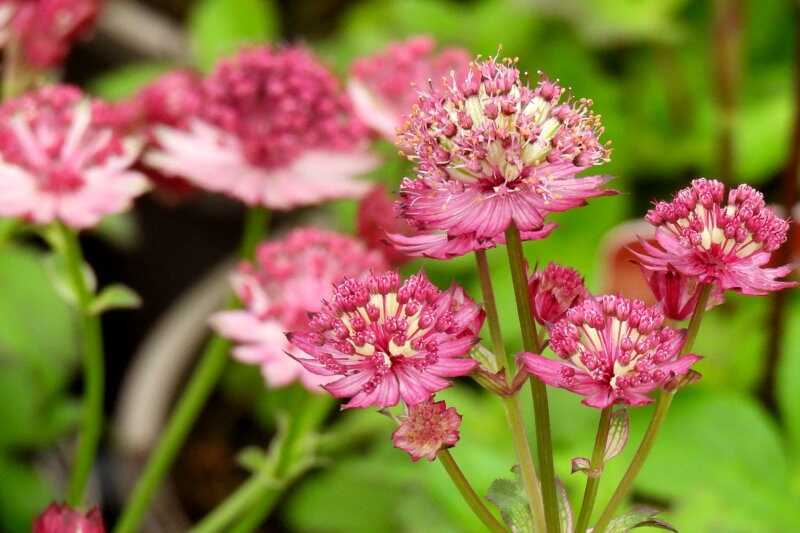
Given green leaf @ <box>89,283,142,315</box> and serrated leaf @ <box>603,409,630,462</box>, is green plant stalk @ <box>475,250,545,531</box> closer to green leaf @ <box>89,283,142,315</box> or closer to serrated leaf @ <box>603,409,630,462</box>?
serrated leaf @ <box>603,409,630,462</box>

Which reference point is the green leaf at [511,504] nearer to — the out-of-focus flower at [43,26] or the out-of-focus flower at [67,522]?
the out-of-focus flower at [67,522]

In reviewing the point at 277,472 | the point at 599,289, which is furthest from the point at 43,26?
the point at 599,289

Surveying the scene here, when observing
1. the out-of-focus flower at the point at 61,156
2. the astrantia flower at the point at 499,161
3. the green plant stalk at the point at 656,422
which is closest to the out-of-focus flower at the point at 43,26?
the out-of-focus flower at the point at 61,156

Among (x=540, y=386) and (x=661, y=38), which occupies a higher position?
(x=540, y=386)

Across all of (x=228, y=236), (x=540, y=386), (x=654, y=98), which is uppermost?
(x=540, y=386)

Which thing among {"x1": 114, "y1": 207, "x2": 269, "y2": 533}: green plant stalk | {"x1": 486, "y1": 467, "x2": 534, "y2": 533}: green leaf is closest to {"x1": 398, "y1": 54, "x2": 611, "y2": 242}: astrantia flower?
{"x1": 486, "y1": 467, "x2": 534, "y2": 533}: green leaf

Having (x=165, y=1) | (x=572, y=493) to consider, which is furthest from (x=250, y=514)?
(x=165, y=1)

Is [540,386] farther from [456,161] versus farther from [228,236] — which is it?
[228,236]
